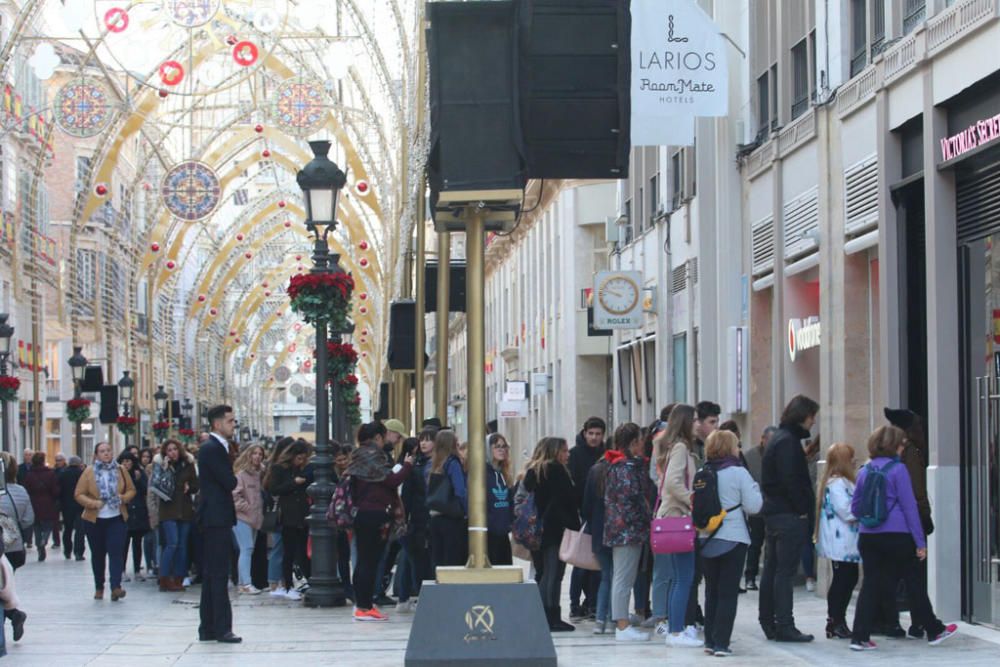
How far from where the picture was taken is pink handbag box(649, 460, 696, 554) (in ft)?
45.0

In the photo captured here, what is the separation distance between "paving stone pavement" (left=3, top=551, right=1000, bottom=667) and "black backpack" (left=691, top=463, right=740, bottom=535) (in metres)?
0.98

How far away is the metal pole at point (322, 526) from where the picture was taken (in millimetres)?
18656

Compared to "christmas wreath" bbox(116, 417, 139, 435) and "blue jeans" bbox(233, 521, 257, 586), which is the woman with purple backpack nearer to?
"blue jeans" bbox(233, 521, 257, 586)

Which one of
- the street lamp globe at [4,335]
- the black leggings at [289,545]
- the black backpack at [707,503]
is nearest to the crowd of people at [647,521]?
the black backpack at [707,503]

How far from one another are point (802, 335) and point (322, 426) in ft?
19.0

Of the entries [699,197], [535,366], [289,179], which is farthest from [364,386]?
[699,197]

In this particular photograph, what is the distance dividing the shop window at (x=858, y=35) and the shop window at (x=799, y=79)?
207 cm

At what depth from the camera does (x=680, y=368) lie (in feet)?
99.5

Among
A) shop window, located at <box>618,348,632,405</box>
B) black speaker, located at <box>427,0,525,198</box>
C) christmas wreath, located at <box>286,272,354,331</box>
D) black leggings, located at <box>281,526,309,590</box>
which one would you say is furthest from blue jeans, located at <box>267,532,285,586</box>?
shop window, located at <box>618,348,632,405</box>

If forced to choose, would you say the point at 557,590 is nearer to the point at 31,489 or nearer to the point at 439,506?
the point at 439,506

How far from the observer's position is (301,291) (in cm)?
2042

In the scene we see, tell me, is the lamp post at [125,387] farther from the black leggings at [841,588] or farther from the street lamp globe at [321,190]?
the black leggings at [841,588]

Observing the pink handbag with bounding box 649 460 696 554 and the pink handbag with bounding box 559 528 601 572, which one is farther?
the pink handbag with bounding box 559 528 601 572

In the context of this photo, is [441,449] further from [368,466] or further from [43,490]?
[43,490]
